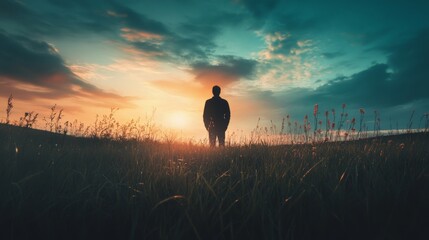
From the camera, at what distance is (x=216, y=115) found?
433 inches

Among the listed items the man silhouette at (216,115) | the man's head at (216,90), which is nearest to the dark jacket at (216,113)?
the man silhouette at (216,115)

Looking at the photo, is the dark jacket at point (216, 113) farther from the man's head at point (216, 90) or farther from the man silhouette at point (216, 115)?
the man's head at point (216, 90)

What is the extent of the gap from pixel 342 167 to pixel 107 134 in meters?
8.47

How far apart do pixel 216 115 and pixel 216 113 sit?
72 millimetres

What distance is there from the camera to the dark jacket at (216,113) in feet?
36.1

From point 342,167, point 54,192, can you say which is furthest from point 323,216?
point 54,192

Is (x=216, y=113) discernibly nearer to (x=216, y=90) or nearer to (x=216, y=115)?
(x=216, y=115)

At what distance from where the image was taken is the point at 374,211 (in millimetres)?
2182

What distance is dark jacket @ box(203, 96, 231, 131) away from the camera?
36.1 ft

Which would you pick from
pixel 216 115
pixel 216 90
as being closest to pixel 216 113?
pixel 216 115

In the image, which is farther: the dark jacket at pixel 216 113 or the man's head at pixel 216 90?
the man's head at pixel 216 90

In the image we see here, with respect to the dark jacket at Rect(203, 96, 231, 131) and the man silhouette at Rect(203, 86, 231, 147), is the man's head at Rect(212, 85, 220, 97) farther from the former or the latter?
the dark jacket at Rect(203, 96, 231, 131)

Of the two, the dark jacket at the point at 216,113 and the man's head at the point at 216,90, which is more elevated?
the man's head at the point at 216,90

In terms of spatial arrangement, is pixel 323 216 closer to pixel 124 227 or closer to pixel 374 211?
pixel 374 211
